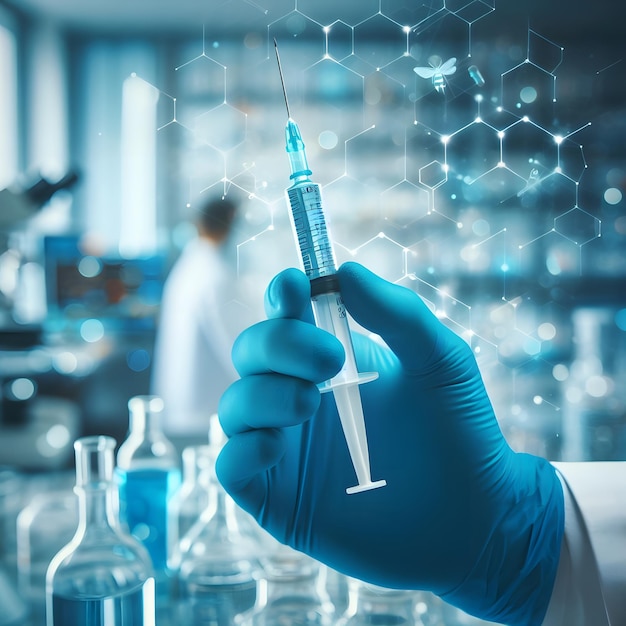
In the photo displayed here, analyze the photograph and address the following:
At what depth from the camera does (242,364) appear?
912 millimetres

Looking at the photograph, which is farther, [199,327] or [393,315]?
[199,327]

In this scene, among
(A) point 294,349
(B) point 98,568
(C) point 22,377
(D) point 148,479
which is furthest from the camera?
(C) point 22,377

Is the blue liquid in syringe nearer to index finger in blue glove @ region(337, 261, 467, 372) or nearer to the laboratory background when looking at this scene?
the laboratory background

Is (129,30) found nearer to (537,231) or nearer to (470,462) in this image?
(537,231)

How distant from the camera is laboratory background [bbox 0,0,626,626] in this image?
1.13 metres

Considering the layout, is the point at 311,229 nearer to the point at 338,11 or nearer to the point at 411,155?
the point at 411,155

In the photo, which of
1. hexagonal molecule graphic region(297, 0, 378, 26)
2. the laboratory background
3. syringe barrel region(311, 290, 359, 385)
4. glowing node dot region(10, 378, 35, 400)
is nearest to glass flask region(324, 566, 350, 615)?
the laboratory background

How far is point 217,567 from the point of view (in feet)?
3.46

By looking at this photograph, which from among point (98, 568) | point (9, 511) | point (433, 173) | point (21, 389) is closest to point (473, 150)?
point (433, 173)

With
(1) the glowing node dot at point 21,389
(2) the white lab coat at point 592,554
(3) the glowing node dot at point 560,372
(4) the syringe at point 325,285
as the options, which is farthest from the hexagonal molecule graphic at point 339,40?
(1) the glowing node dot at point 21,389

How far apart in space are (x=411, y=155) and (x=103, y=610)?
876 millimetres

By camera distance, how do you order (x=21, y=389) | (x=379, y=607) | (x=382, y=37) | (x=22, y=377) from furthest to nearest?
1. (x=22, y=377)
2. (x=21, y=389)
3. (x=382, y=37)
4. (x=379, y=607)

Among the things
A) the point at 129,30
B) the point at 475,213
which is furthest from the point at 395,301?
the point at 129,30

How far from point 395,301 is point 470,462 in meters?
0.29
